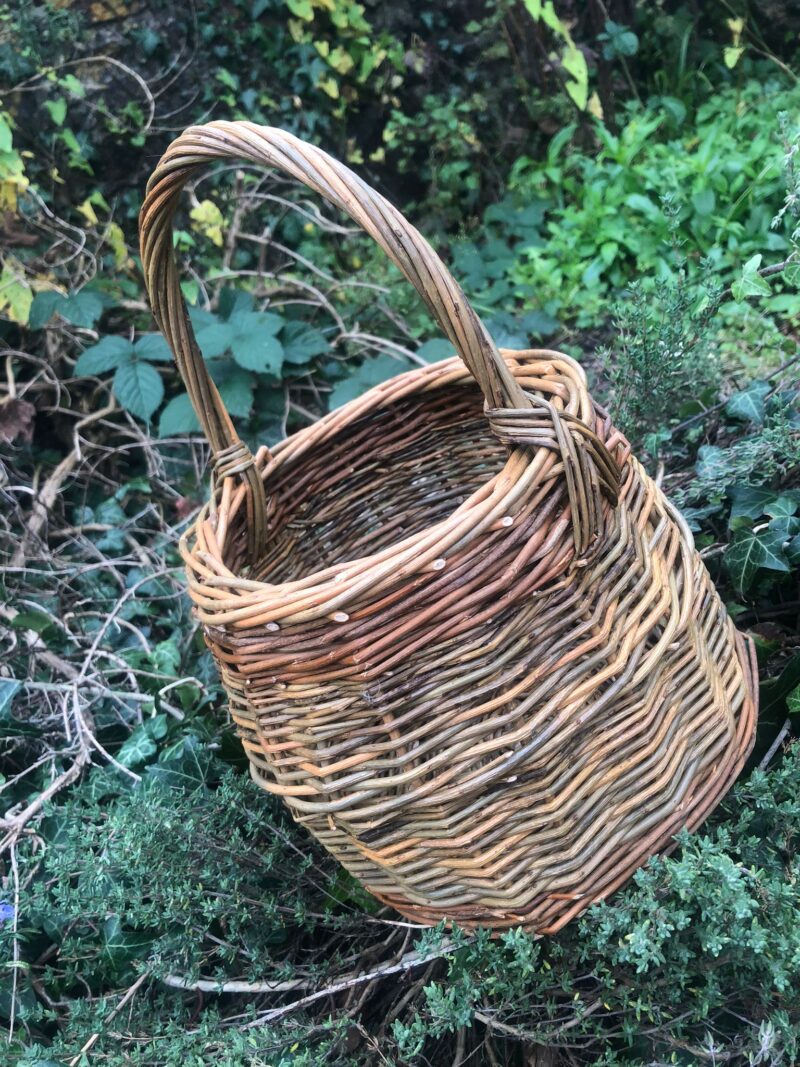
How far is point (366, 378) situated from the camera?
2.00 metres

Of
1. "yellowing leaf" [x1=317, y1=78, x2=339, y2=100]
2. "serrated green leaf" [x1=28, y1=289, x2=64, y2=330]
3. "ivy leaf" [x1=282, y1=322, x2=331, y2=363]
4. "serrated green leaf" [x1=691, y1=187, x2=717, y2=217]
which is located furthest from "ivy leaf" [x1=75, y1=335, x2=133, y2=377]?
"serrated green leaf" [x1=691, y1=187, x2=717, y2=217]

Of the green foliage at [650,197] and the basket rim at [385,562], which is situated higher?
the basket rim at [385,562]

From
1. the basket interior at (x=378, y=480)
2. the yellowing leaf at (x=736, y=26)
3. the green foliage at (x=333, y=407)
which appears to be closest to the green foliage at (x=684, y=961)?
the green foliage at (x=333, y=407)

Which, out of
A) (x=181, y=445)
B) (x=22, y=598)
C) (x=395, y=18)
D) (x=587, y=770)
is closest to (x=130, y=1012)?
(x=587, y=770)

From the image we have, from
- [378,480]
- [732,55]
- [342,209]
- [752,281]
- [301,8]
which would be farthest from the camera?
[732,55]

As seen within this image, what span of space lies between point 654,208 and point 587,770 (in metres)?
1.86

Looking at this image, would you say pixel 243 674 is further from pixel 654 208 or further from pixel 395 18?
pixel 395 18

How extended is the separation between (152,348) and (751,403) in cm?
136

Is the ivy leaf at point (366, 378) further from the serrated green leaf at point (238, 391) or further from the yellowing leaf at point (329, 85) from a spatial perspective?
the yellowing leaf at point (329, 85)

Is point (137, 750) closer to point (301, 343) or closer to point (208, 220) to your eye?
point (301, 343)

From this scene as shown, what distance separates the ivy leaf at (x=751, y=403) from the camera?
1.37 metres

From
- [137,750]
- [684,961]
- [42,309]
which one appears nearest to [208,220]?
[42,309]

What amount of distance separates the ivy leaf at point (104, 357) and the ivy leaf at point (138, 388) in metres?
0.02

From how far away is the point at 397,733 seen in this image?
798 millimetres
